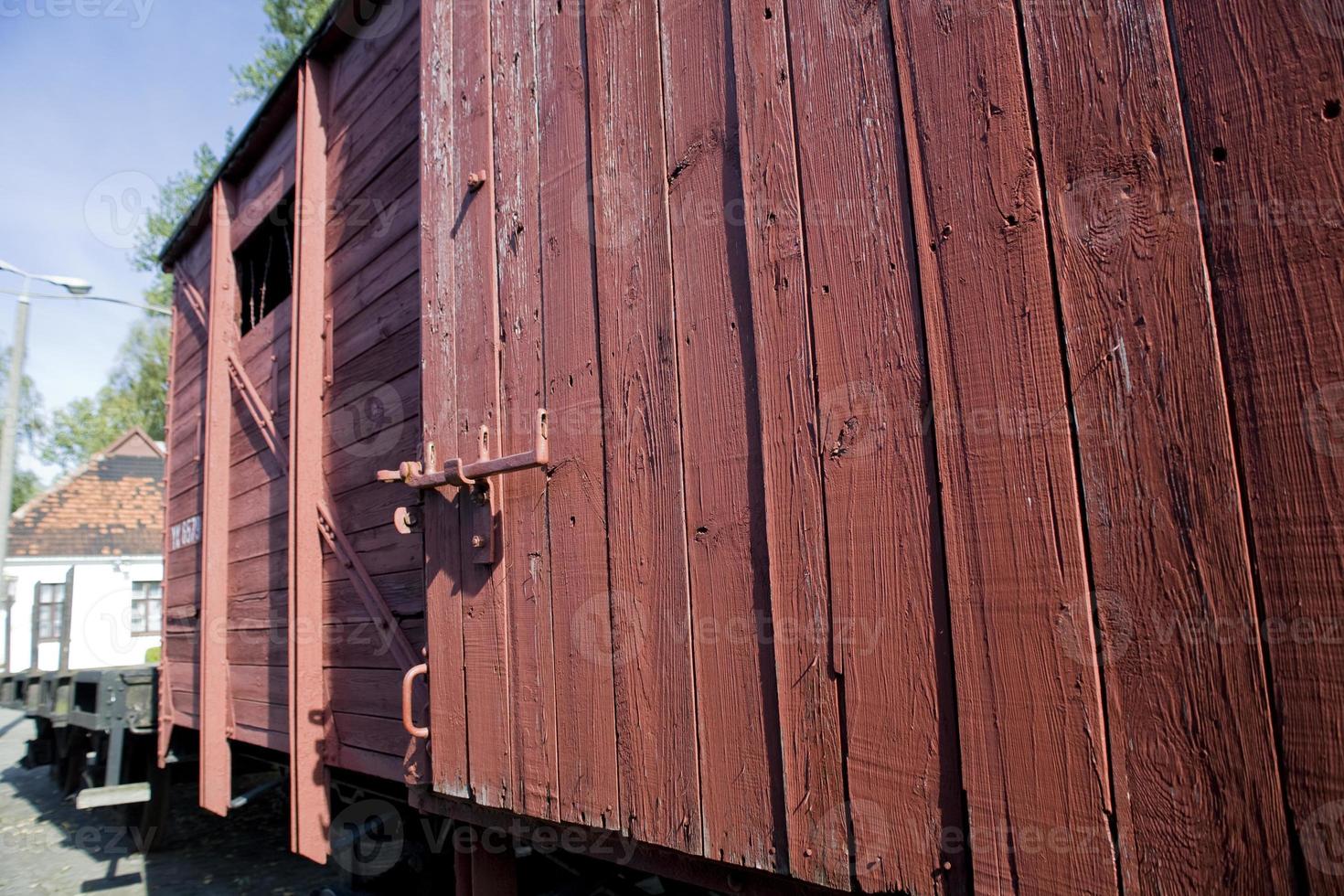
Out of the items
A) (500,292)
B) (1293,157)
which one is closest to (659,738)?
(500,292)

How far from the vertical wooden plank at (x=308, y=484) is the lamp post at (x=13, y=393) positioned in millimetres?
9989

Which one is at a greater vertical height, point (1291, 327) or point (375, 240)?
point (375, 240)

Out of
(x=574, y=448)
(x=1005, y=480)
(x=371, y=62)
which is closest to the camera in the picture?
(x=1005, y=480)

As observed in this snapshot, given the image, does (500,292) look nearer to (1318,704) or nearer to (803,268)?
(803,268)

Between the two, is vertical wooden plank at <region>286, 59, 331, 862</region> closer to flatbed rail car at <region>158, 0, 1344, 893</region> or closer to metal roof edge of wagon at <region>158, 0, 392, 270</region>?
metal roof edge of wagon at <region>158, 0, 392, 270</region>

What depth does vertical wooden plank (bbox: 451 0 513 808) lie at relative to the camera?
2.10m

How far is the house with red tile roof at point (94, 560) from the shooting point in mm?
20797

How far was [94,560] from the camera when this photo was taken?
2247cm

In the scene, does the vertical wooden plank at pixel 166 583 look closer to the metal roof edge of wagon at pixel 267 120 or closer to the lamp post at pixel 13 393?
the metal roof edge of wagon at pixel 267 120

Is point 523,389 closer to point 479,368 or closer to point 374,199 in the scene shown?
point 479,368

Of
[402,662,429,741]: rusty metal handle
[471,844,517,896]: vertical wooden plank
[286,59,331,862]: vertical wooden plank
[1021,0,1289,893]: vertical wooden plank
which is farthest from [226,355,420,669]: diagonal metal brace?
[1021,0,1289,893]: vertical wooden plank

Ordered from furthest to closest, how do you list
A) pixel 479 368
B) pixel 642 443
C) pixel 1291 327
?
pixel 479 368 → pixel 642 443 → pixel 1291 327

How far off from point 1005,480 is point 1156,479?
0.63 ft

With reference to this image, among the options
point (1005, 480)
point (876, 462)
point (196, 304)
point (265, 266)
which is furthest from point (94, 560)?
point (1005, 480)
